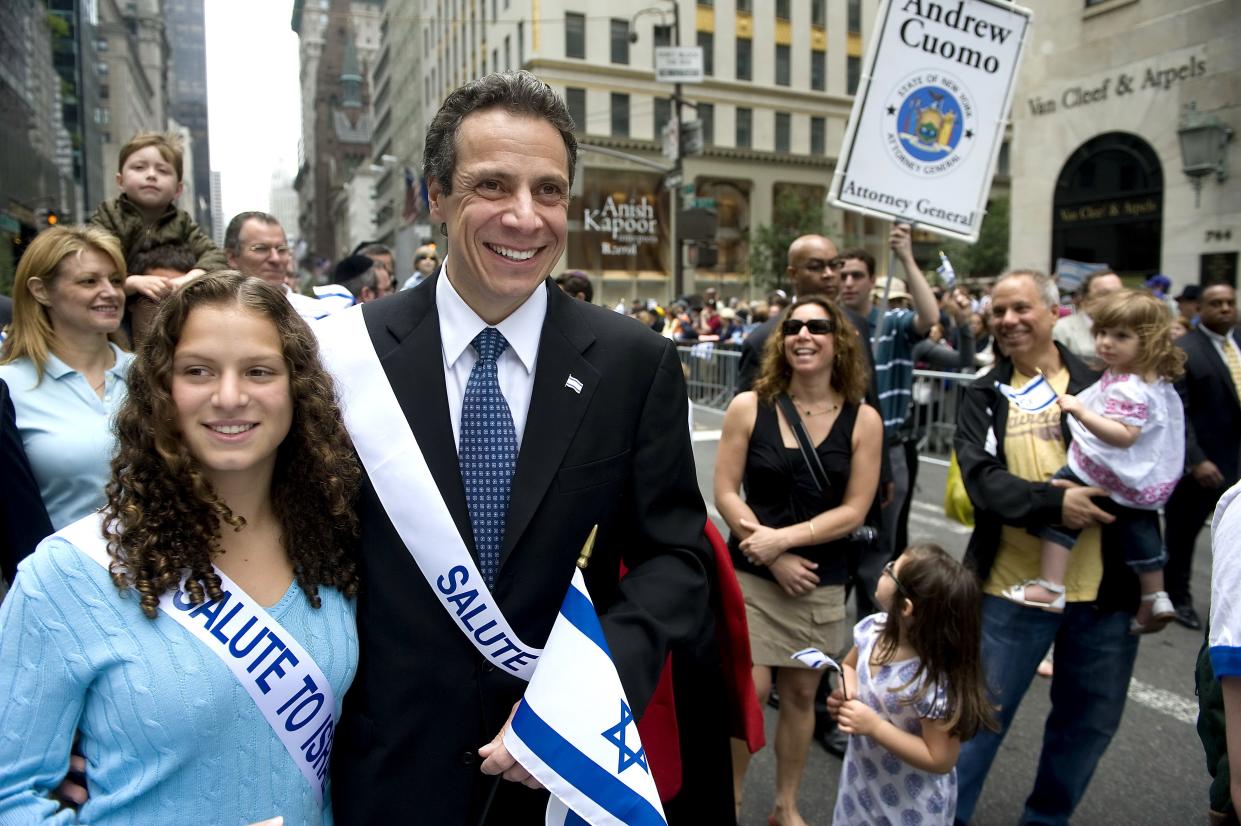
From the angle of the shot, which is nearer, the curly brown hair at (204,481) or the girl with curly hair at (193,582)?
the girl with curly hair at (193,582)

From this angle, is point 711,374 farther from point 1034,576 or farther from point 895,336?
point 1034,576

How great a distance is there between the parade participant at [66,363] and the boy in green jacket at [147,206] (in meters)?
0.86

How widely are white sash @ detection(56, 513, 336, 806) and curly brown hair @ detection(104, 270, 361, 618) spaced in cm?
3

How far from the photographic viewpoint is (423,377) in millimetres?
1889

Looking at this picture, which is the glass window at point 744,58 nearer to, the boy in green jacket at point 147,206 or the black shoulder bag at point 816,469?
the boy in green jacket at point 147,206

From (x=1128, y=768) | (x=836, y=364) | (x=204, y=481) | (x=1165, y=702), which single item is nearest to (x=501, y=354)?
(x=204, y=481)

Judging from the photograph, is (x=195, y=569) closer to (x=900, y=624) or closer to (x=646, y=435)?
(x=646, y=435)

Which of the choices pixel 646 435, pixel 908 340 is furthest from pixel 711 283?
pixel 646 435

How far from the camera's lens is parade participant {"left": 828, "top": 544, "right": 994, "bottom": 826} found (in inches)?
107

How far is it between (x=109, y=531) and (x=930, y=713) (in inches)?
89.6

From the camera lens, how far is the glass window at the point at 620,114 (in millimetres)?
42125

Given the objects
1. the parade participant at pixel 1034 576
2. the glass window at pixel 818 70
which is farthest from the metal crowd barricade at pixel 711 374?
the glass window at pixel 818 70

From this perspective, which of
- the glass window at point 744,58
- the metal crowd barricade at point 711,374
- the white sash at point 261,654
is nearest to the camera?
the white sash at point 261,654

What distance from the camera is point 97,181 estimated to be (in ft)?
163
